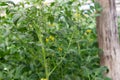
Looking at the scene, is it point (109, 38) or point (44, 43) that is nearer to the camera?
point (44, 43)

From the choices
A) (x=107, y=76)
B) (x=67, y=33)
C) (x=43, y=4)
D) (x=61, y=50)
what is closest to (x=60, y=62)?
(x=61, y=50)

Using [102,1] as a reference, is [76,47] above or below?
below

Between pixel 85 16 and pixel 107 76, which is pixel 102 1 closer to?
pixel 85 16

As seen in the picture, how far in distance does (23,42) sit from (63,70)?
36 centimetres

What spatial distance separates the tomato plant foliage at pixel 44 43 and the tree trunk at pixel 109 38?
5.9 inches

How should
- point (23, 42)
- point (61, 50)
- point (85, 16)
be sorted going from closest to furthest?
point (23, 42) → point (61, 50) → point (85, 16)

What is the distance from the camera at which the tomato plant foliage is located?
181cm

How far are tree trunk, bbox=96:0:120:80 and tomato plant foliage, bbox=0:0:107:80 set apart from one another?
0.49ft

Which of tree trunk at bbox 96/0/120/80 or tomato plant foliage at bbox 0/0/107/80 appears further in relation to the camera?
tree trunk at bbox 96/0/120/80

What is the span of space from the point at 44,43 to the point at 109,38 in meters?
0.58

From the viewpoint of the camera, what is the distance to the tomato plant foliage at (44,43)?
1.81 m

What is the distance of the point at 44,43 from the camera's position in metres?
1.93

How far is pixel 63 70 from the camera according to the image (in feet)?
6.64

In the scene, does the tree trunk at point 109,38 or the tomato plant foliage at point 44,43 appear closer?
the tomato plant foliage at point 44,43
